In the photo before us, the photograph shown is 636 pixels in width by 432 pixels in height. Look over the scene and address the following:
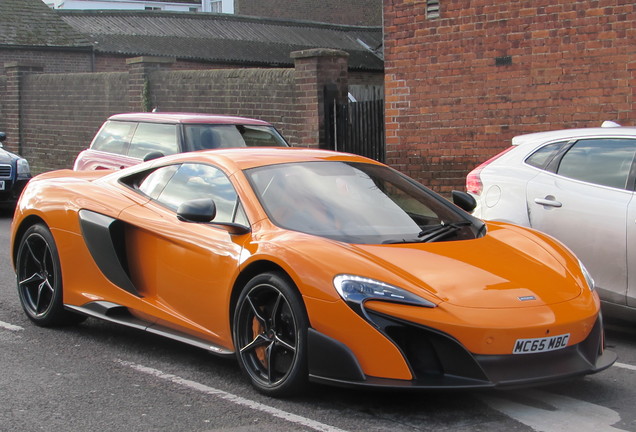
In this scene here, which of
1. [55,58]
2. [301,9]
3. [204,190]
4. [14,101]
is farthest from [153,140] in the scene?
[301,9]

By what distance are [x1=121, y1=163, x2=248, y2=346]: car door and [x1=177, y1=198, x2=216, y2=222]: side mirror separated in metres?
0.16

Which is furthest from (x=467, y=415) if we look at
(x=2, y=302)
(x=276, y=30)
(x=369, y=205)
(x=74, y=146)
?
(x=276, y=30)

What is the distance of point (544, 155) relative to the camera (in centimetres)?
758

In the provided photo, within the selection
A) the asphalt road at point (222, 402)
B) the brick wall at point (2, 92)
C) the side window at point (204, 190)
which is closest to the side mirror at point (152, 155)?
the side window at point (204, 190)

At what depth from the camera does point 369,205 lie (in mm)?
5891

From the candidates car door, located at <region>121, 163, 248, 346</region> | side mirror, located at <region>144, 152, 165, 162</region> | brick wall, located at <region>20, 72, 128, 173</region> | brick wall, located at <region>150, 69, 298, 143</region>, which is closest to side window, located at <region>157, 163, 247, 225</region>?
car door, located at <region>121, 163, 248, 346</region>

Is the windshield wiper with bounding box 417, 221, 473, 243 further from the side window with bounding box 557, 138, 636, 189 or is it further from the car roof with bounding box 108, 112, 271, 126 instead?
the car roof with bounding box 108, 112, 271, 126

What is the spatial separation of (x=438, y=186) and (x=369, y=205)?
8.56m

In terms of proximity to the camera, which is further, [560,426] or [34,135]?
[34,135]

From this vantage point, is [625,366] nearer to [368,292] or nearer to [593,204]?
[593,204]

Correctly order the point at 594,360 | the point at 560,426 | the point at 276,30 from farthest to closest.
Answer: the point at 276,30, the point at 594,360, the point at 560,426

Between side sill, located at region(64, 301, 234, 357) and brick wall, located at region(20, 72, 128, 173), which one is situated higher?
brick wall, located at region(20, 72, 128, 173)

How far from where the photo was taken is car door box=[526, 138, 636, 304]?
6770mm

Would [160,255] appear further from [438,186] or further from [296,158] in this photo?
[438,186]
